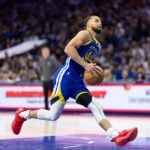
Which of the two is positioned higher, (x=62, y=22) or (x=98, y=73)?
(x=62, y=22)

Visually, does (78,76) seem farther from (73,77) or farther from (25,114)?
(25,114)

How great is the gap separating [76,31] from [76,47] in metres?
14.3

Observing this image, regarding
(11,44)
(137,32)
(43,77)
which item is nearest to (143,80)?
(43,77)

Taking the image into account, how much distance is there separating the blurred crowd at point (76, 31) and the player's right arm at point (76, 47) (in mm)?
9081

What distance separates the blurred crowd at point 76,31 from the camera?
1906cm

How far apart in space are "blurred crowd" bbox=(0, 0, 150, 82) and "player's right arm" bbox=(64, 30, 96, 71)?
908 cm

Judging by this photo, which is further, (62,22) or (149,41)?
(62,22)

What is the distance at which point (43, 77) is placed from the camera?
1591 centimetres

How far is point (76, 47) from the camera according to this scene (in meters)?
8.12

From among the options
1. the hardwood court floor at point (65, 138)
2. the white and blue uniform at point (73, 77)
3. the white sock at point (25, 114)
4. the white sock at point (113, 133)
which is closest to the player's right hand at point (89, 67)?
the white and blue uniform at point (73, 77)

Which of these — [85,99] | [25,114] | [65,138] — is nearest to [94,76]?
[85,99]

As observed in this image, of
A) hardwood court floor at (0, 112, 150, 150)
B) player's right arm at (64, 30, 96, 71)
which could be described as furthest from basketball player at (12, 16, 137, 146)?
hardwood court floor at (0, 112, 150, 150)

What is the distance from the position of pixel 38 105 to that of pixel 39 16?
736 cm

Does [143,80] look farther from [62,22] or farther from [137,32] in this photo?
[62,22]
